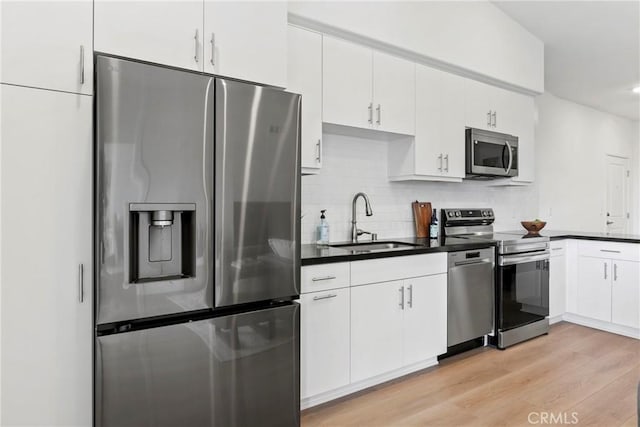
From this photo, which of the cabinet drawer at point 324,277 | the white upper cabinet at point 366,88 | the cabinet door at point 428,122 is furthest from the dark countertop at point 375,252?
the white upper cabinet at point 366,88

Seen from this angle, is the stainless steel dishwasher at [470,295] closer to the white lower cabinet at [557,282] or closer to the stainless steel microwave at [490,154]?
the stainless steel microwave at [490,154]

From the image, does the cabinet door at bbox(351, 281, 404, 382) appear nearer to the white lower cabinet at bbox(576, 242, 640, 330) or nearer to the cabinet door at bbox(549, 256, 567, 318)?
the cabinet door at bbox(549, 256, 567, 318)

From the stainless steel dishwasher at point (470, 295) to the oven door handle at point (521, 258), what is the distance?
0.10 metres

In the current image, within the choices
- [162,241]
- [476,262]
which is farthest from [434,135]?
[162,241]

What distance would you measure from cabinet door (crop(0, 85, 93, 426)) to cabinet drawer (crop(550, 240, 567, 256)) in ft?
13.1

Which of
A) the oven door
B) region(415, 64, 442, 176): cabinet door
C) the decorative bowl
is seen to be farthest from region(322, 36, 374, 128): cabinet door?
the decorative bowl

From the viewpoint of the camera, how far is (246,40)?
2.07 m

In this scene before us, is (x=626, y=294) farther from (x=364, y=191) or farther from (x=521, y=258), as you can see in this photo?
(x=364, y=191)

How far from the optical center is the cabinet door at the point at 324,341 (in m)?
2.38

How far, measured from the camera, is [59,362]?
1637 mm

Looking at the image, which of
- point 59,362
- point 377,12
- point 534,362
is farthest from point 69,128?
point 534,362

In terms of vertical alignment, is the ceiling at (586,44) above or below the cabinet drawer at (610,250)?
above

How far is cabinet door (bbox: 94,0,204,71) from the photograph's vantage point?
1707 millimetres

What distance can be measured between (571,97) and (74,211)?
6661 mm
